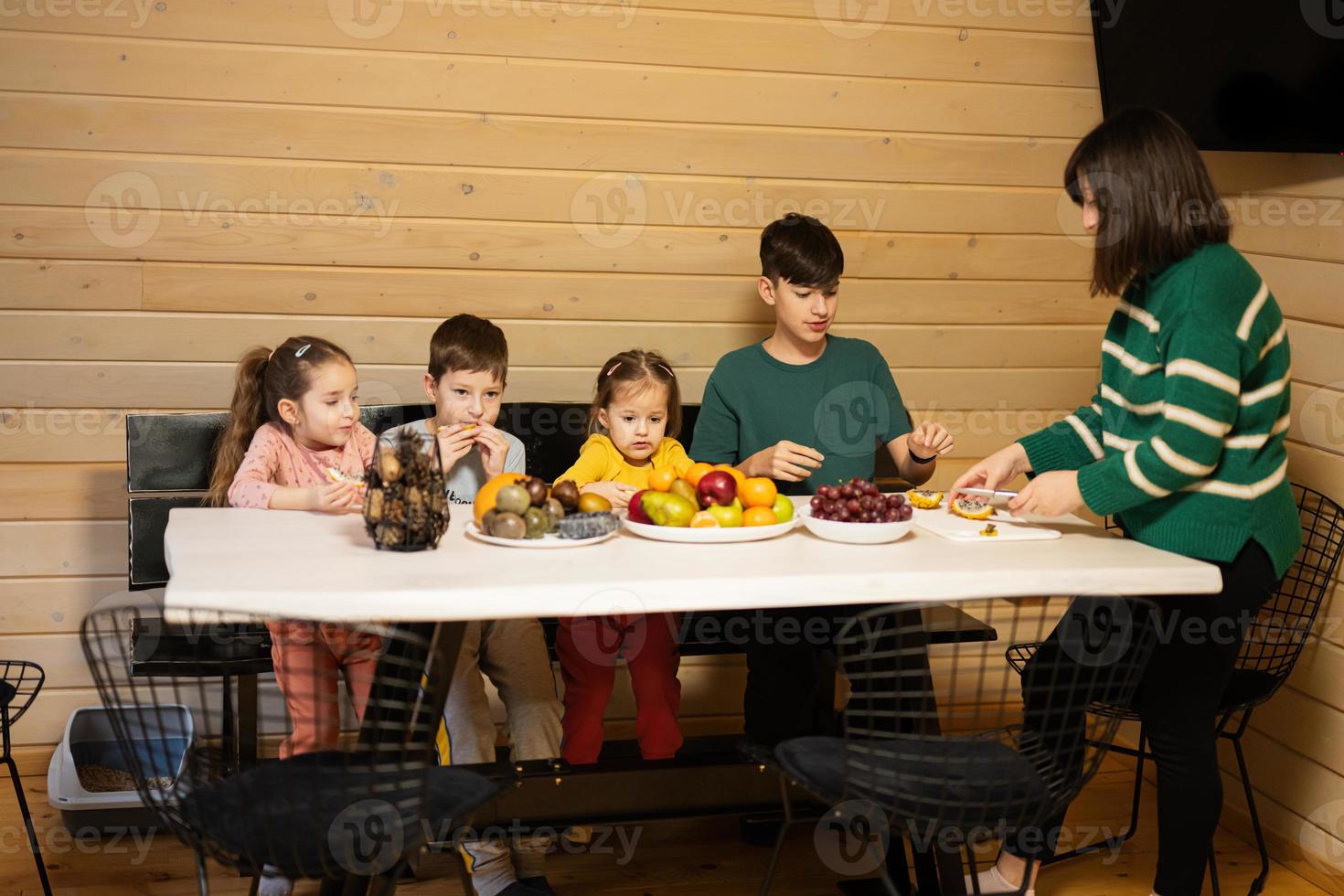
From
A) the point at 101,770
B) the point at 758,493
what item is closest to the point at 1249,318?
the point at 758,493

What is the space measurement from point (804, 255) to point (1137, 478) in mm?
1031

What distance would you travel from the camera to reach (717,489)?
2193 mm

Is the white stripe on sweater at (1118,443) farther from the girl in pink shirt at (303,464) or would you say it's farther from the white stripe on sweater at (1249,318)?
the girl in pink shirt at (303,464)

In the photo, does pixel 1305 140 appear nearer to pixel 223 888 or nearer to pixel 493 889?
pixel 493 889

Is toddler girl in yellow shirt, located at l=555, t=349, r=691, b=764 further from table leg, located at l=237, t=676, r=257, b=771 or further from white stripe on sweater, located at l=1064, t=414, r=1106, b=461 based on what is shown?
white stripe on sweater, located at l=1064, t=414, r=1106, b=461

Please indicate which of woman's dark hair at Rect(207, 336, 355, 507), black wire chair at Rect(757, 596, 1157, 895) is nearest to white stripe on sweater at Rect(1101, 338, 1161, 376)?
black wire chair at Rect(757, 596, 1157, 895)

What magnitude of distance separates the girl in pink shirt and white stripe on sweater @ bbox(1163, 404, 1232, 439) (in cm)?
145

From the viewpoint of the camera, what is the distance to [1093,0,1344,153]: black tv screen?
9.58ft

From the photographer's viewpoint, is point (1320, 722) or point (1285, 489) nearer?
point (1285, 489)

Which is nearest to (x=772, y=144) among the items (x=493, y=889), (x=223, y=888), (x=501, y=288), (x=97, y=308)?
(x=501, y=288)

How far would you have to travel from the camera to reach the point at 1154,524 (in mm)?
2217

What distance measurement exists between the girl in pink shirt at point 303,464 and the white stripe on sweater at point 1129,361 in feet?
4.72

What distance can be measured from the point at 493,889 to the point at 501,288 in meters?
1.51

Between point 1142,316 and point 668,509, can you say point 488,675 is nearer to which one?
point 668,509
